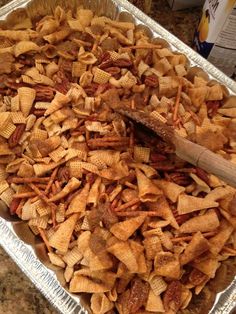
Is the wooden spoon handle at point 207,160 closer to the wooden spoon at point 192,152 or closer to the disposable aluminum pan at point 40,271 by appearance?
the wooden spoon at point 192,152

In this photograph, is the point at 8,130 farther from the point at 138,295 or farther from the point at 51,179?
the point at 138,295

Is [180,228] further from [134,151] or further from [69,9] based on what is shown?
[69,9]

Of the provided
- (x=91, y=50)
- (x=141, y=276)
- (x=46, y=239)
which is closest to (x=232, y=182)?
(x=141, y=276)

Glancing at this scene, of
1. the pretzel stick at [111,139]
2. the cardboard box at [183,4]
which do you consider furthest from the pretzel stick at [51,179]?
the cardboard box at [183,4]

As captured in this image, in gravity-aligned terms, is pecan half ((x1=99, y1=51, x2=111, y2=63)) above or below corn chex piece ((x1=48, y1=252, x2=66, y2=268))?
above

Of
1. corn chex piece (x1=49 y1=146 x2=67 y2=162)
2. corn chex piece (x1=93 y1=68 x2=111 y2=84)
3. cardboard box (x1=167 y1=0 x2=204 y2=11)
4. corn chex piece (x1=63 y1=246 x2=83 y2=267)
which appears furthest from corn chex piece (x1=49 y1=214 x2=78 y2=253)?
cardboard box (x1=167 y1=0 x2=204 y2=11)

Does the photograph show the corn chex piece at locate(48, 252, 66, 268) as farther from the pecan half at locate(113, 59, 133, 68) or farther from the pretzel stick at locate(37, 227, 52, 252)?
the pecan half at locate(113, 59, 133, 68)

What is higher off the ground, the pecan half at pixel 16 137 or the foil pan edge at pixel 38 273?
the pecan half at pixel 16 137
